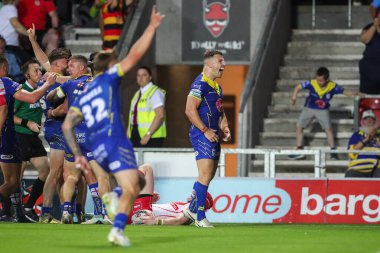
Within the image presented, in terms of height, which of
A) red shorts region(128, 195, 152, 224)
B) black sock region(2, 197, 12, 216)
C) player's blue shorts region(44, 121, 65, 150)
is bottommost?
black sock region(2, 197, 12, 216)

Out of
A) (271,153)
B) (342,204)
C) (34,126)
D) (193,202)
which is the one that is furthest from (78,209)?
(342,204)

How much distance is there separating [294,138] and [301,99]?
1144mm

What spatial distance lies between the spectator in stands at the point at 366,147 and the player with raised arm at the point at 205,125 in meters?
5.01

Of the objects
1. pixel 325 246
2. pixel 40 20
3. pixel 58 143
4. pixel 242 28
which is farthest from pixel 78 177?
pixel 242 28

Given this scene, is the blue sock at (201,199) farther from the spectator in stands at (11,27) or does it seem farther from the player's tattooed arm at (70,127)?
the spectator in stands at (11,27)

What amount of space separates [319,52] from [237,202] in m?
6.64

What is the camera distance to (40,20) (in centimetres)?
2391

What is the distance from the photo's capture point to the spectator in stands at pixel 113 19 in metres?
23.4

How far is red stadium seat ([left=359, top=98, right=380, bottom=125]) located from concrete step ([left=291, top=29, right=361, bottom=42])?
13.1 ft

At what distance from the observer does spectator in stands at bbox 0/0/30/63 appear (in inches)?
901

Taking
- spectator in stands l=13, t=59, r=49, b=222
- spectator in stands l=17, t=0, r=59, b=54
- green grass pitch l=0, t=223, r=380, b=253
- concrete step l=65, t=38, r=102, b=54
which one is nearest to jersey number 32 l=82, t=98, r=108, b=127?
green grass pitch l=0, t=223, r=380, b=253

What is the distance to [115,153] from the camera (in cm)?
1175

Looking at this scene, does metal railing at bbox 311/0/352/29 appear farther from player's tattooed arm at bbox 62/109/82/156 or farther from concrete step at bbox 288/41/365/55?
player's tattooed arm at bbox 62/109/82/156

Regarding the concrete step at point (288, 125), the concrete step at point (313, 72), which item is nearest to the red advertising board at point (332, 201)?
the concrete step at point (288, 125)
